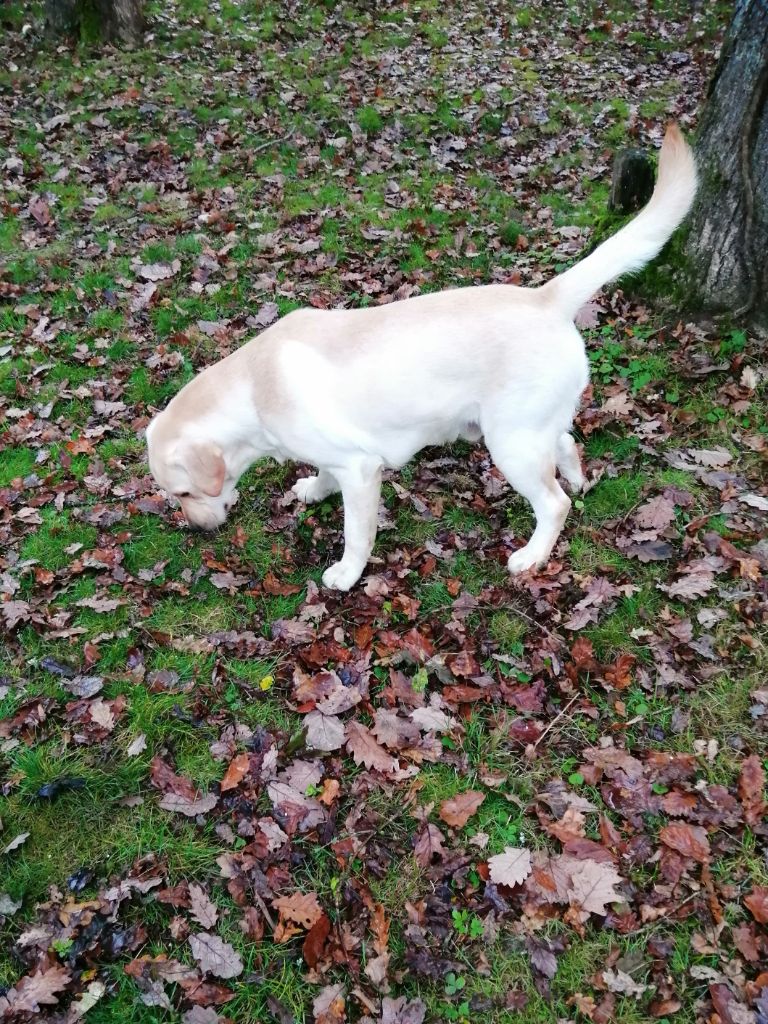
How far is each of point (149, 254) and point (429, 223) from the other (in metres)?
2.79

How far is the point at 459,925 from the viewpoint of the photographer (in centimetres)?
254

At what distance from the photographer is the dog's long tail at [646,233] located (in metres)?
3.21

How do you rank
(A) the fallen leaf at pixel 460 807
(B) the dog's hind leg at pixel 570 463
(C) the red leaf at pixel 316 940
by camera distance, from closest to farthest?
(C) the red leaf at pixel 316 940
(A) the fallen leaf at pixel 460 807
(B) the dog's hind leg at pixel 570 463

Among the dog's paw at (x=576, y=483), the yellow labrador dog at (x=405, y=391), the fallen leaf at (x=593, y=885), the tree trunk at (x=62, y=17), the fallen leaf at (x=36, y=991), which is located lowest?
the fallen leaf at (x=36, y=991)

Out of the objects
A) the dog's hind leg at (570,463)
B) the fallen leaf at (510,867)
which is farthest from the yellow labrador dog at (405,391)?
the fallen leaf at (510,867)

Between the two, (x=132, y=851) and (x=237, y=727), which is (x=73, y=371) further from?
(x=132, y=851)

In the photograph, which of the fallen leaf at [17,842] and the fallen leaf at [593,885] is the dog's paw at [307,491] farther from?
the fallen leaf at [593,885]

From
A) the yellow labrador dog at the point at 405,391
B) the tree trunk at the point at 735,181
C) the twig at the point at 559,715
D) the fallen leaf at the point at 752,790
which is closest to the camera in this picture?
the fallen leaf at the point at 752,790

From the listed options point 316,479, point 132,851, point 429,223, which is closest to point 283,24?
point 429,223

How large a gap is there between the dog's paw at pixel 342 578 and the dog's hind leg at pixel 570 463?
1.42m

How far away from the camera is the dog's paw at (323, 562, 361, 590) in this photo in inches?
152

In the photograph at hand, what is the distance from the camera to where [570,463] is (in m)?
4.12

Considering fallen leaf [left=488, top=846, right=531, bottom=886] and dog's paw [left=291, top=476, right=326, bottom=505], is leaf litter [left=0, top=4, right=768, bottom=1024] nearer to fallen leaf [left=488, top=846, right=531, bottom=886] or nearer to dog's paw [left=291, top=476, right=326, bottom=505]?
fallen leaf [left=488, top=846, right=531, bottom=886]

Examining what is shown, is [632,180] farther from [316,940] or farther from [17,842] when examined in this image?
[17,842]
